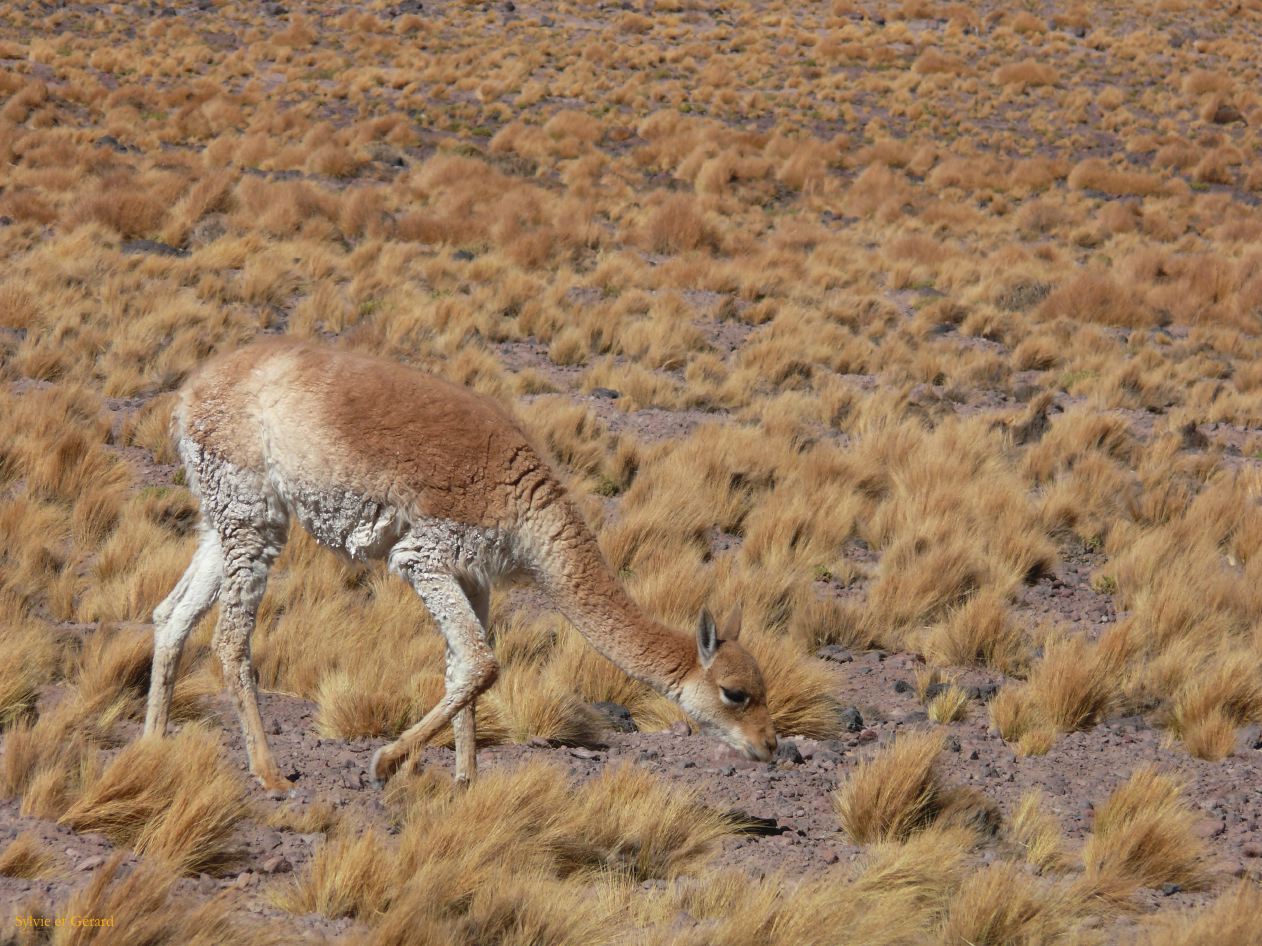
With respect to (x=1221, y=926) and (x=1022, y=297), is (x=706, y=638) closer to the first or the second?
(x=1221, y=926)

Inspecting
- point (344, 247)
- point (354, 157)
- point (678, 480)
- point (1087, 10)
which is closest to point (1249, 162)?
point (1087, 10)

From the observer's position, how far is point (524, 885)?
12.3ft

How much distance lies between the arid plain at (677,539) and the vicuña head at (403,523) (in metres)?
0.38

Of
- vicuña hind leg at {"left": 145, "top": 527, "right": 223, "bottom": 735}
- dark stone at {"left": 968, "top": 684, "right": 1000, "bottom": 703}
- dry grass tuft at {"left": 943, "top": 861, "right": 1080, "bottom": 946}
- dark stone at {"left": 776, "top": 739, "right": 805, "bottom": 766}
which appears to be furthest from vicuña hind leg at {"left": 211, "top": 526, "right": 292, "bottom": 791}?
dark stone at {"left": 968, "top": 684, "right": 1000, "bottom": 703}

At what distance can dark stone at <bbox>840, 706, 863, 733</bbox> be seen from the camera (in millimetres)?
5695

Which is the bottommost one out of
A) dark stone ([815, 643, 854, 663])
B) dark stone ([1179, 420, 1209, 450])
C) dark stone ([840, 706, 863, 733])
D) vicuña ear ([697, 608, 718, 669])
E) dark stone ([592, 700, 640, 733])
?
dark stone ([1179, 420, 1209, 450])

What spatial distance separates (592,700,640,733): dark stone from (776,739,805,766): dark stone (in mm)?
686

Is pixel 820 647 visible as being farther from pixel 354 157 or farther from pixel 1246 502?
pixel 354 157

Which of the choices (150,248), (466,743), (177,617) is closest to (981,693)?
(466,743)

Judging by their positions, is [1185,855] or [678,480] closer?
[1185,855]

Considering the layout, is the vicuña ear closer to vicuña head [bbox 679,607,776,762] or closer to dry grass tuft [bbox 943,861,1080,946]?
vicuña head [bbox 679,607,776,762]

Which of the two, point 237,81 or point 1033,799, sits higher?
point 237,81

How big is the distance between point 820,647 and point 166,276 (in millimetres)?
9070

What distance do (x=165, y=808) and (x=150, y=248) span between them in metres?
11.3
